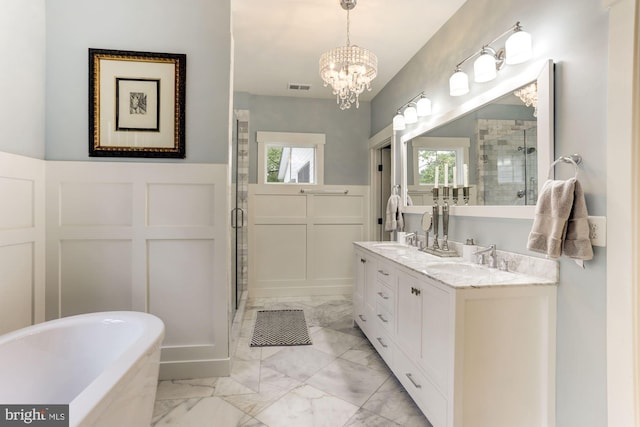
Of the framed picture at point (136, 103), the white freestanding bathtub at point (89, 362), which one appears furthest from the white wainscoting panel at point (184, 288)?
the framed picture at point (136, 103)

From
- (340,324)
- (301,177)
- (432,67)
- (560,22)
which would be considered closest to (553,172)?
(560,22)

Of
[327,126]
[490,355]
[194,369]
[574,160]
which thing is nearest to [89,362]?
[194,369]

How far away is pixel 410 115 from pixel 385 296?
1.71 m

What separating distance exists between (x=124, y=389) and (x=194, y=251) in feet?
3.76

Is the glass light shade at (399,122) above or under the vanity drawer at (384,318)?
above

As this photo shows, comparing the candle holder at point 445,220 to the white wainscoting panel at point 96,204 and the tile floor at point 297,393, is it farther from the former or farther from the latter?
the white wainscoting panel at point 96,204

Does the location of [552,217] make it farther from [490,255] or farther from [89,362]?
[89,362]

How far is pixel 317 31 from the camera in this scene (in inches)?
105

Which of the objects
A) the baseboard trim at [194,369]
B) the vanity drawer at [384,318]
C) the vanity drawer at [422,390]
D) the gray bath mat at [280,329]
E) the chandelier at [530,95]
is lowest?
the gray bath mat at [280,329]

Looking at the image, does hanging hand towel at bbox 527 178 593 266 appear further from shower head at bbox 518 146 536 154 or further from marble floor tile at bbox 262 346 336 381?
marble floor tile at bbox 262 346 336 381

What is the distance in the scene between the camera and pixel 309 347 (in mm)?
2654

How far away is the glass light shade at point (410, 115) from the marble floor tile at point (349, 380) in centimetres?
216

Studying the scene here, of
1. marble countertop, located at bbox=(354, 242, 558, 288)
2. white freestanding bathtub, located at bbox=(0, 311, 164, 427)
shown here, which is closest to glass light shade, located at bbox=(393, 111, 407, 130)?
marble countertop, located at bbox=(354, 242, 558, 288)

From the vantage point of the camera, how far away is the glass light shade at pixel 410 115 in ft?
9.61
